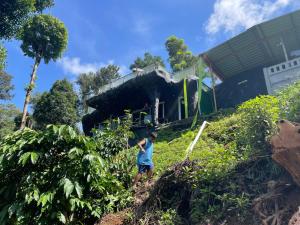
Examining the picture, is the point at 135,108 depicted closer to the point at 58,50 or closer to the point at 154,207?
the point at 58,50

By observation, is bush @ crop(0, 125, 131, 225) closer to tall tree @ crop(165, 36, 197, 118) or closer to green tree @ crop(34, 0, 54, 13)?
green tree @ crop(34, 0, 54, 13)

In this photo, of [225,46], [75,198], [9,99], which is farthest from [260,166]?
[9,99]

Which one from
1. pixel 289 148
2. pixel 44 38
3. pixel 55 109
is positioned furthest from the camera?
pixel 55 109

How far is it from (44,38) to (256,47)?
12.4m

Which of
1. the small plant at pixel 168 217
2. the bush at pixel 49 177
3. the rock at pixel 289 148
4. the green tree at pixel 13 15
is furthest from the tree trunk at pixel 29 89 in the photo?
the rock at pixel 289 148

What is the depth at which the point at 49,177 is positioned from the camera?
4.02 m

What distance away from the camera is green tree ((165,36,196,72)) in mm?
26053

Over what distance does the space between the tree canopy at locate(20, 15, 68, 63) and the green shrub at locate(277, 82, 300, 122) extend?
55.5 feet

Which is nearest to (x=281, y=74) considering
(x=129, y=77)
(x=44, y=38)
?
(x=129, y=77)

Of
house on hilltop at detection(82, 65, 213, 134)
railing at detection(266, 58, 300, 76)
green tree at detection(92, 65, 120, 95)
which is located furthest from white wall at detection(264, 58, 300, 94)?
green tree at detection(92, 65, 120, 95)

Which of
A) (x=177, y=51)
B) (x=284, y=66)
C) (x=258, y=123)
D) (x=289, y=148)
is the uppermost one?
(x=177, y=51)

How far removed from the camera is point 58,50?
769 inches

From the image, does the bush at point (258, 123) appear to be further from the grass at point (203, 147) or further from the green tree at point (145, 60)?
the green tree at point (145, 60)

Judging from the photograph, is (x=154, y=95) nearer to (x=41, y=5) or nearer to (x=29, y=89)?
(x=29, y=89)
